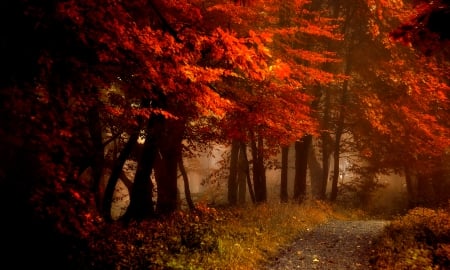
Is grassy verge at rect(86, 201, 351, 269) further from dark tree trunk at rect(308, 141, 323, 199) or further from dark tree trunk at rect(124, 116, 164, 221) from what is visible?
dark tree trunk at rect(308, 141, 323, 199)

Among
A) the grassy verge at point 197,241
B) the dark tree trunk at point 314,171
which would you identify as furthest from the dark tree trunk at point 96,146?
the dark tree trunk at point 314,171

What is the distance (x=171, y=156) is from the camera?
16.4 m

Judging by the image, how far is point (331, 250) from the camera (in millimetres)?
12211

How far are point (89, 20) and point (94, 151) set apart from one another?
5.78 metres

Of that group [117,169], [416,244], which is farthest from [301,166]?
[117,169]

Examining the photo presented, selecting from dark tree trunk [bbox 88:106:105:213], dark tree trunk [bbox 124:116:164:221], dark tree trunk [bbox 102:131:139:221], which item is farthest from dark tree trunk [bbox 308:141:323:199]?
dark tree trunk [bbox 102:131:139:221]

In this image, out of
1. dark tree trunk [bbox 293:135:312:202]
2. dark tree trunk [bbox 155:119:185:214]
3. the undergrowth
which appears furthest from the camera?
dark tree trunk [bbox 293:135:312:202]

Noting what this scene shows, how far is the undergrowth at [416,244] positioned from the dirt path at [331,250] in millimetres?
560

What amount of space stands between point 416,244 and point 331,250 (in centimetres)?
248

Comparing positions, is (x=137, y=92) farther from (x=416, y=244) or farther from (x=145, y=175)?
(x=416, y=244)

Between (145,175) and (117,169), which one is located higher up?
(117,169)

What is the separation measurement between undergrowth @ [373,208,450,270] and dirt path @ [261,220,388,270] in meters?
0.56

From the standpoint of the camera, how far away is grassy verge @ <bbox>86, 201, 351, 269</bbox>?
Answer: 942 centimetres

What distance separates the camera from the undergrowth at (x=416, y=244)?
935 cm
